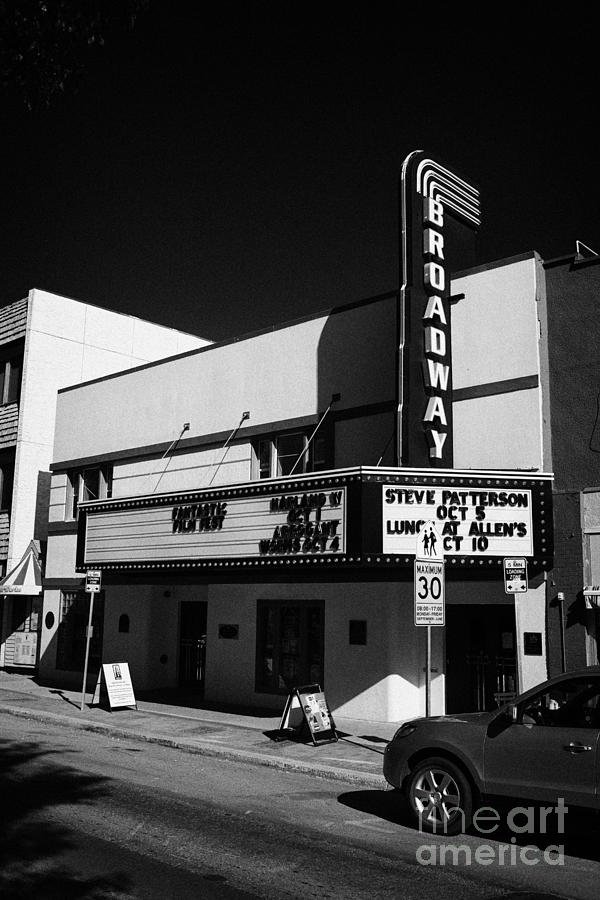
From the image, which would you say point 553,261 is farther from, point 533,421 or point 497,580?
point 497,580

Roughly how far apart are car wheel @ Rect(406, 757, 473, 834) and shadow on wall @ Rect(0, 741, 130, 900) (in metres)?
3.51

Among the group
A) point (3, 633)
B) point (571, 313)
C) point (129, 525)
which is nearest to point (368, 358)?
point (571, 313)

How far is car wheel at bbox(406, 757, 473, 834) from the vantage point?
8.86 metres

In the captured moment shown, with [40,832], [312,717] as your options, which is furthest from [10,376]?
[40,832]

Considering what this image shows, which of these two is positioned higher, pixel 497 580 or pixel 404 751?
pixel 497 580

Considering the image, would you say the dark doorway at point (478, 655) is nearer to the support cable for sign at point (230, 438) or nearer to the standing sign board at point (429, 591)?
the standing sign board at point (429, 591)

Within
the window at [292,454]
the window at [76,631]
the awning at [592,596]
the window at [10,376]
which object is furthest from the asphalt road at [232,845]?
the window at [10,376]

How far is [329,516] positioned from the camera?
1530 cm

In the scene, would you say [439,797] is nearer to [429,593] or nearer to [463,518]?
[429,593]

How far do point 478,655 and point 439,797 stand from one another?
26.3ft

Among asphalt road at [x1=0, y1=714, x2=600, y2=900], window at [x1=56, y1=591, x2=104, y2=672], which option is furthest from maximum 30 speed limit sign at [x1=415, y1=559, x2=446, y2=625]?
window at [x1=56, y1=591, x2=104, y2=672]

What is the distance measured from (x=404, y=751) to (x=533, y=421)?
837cm

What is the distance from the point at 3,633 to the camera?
29.1m

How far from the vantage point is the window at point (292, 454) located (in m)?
19.4
